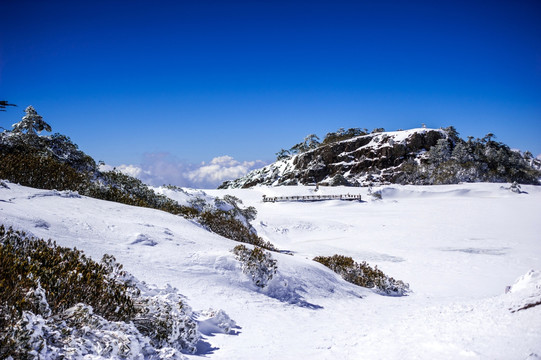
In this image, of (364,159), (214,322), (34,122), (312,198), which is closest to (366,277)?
(214,322)

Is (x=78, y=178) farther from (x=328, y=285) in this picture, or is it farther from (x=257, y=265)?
(x=328, y=285)

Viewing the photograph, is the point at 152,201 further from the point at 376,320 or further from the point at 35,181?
the point at 376,320

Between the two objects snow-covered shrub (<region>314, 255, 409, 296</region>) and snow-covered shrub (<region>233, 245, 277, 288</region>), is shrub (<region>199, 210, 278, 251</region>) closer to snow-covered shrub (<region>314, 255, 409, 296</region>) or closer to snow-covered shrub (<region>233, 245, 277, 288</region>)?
snow-covered shrub (<region>314, 255, 409, 296</region>)

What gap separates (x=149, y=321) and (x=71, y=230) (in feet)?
13.8

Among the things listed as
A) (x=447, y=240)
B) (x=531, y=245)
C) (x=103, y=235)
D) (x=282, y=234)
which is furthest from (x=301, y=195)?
(x=103, y=235)

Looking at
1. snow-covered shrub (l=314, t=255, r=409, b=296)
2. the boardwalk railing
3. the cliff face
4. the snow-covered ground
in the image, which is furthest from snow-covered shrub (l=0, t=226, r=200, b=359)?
the cliff face

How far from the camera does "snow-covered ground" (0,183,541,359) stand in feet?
12.4

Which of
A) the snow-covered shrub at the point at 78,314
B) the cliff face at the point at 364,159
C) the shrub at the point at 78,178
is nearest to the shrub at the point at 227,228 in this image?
the shrub at the point at 78,178

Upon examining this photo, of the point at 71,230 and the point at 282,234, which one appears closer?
the point at 71,230

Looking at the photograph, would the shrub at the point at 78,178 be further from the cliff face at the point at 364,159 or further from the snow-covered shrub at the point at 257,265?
the cliff face at the point at 364,159

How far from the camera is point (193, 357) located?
4.08 meters

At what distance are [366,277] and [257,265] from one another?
4.72m

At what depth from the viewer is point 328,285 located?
886 cm

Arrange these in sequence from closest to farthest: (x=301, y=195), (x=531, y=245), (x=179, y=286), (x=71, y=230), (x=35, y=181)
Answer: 1. (x=179, y=286)
2. (x=71, y=230)
3. (x=35, y=181)
4. (x=531, y=245)
5. (x=301, y=195)
